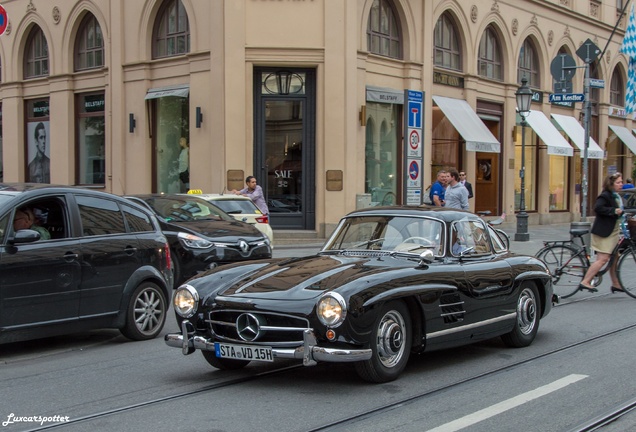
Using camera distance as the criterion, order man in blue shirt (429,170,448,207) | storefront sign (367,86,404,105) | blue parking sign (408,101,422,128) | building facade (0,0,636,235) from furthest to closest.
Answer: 1. storefront sign (367,86,404,105)
2. building facade (0,0,636,235)
3. blue parking sign (408,101,422,128)
4. man in blue shirt (429,170,448,207)

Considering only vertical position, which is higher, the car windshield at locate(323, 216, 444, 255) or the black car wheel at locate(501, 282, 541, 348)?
the car windshield at locate(323, 216, 444, 255)

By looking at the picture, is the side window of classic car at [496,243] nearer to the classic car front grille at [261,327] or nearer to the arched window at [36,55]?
the classic car front grille at [261,327]

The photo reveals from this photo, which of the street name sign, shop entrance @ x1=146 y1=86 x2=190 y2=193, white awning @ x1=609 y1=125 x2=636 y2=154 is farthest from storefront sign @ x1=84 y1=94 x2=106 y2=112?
white awning @ x1=609 y1=125 x2=636 y2=154

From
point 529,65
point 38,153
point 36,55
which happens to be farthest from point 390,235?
point 529,65

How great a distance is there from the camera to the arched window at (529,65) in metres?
31.1

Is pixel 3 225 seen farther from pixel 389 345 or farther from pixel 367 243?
pixel 389 345

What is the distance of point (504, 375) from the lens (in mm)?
7059

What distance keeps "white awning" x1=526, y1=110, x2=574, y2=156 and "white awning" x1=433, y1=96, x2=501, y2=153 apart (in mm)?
3357

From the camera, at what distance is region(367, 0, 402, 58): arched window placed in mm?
24078

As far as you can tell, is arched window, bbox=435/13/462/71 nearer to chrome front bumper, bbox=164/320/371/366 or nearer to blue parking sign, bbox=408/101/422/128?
blue parking sign, bbox=408/101/422/128

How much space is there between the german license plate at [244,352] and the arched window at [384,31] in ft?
61.1

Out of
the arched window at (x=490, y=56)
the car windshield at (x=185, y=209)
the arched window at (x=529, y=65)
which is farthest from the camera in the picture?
the arched window at (x=529, y=65)

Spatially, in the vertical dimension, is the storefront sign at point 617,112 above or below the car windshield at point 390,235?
above

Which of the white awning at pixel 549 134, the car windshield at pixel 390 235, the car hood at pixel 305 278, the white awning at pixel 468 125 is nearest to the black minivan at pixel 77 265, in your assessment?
the car hood at pixel 305 278
